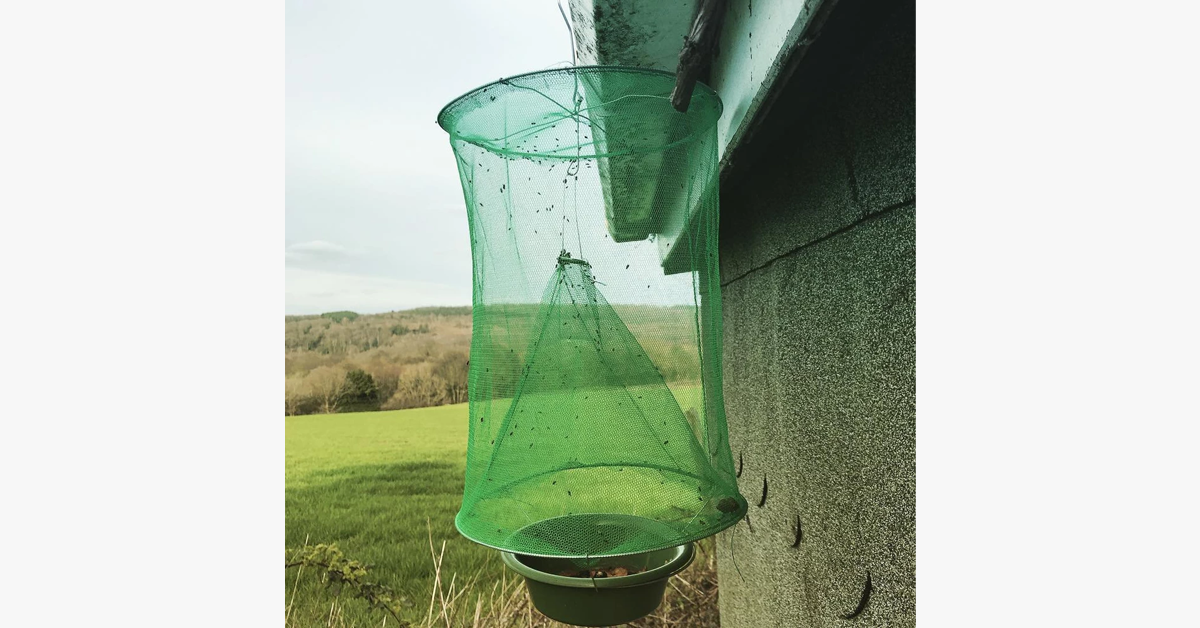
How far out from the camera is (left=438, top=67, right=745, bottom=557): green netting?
1420 mm

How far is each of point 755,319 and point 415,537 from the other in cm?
571

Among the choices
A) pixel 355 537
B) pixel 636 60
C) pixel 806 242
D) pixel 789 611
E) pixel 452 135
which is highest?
pixel 636 60

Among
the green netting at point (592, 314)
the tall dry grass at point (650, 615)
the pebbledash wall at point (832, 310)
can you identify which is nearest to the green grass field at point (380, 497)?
the tall dry grass at point (650, 615)

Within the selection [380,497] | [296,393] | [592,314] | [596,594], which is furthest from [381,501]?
[592,314]

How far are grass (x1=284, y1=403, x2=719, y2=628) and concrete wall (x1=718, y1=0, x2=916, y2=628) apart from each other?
194cm

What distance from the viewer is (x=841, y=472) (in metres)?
1.29

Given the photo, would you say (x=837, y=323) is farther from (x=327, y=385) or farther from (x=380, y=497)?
(x=327, y=385)

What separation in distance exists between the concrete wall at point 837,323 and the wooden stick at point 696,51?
0.19 meters

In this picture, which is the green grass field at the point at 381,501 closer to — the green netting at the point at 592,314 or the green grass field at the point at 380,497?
the green grass field at the point at 380,497

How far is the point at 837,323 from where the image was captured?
1.29m

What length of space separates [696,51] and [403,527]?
676cm

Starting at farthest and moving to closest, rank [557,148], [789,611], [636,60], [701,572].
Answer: [701,572], [636,60], [789,611], [557,148]

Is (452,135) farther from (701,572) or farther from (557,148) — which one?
(701,572)

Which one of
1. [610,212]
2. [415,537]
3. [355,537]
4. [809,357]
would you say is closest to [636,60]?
[610,212]
